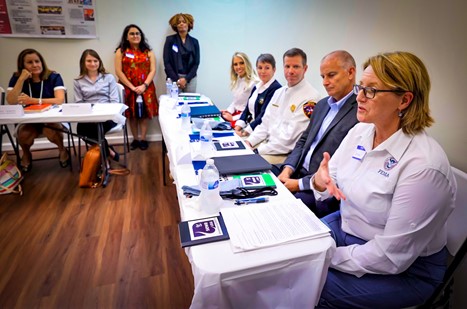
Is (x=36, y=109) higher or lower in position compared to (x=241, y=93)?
lower

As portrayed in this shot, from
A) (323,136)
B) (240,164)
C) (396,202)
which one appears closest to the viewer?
(396,202)

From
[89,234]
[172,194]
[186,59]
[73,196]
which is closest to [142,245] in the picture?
[89,234]

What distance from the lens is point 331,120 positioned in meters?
1.76

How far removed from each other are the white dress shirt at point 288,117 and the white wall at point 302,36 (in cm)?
64

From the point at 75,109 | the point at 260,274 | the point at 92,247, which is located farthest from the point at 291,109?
the point at 75,109

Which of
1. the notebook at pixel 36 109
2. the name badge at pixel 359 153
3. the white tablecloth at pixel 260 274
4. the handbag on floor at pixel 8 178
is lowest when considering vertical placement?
the handbag on floor at pixel 8 178

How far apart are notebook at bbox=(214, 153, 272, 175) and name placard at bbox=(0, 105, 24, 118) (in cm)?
202

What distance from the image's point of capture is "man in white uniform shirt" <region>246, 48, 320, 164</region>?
2154 millimetres

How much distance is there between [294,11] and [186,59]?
61.4 inches

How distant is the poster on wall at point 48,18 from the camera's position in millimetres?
3393

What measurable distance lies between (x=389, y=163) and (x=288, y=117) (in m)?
1.26

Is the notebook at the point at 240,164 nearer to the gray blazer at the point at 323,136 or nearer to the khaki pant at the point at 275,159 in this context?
the gray blazer at the point at 323,136

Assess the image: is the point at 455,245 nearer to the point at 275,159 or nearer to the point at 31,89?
the point at 275,159

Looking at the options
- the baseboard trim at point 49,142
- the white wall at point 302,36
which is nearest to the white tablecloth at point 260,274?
the white wall at point 302,36
